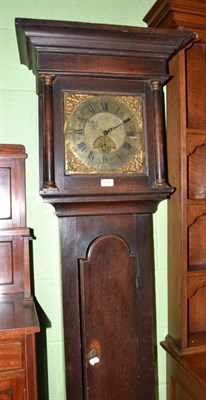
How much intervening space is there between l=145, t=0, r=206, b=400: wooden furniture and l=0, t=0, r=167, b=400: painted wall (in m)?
0.21

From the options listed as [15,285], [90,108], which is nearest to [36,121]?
[90,108]

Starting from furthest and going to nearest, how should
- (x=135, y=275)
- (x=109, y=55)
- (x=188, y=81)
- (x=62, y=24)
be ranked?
1. (x=188, y=81)
2. (x=135, y=275)
3. (x=109, y=55)
4. (x=62, y=24)

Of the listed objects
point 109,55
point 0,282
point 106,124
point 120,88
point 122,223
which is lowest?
point 0,282

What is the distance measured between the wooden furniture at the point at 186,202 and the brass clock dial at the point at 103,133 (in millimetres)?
225

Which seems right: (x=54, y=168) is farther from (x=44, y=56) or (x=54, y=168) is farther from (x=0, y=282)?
(x=0, y=282)

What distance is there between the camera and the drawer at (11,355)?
1063mm

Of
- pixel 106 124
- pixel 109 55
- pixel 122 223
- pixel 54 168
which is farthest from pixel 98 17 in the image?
pixel 122 223

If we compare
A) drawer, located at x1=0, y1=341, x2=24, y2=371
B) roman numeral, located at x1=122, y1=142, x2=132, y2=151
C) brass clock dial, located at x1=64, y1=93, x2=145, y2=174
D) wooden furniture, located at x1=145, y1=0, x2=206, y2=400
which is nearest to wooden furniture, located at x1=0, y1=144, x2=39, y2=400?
drawer, located at x1=0, y1=341, x2=24, y2=371

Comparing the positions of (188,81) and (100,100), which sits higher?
(188,81)

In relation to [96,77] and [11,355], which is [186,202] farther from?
[11,355]

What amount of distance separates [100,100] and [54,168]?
1.02ft

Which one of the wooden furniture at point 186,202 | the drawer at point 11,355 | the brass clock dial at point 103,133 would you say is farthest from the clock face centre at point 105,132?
the drawer at point 11,355

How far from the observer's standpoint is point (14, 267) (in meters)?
1.42

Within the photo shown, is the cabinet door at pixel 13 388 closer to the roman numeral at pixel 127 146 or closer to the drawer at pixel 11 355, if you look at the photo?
the drawer at pixel 11 355
